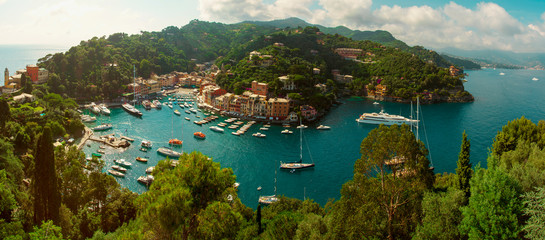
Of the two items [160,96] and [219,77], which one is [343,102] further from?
[160,96]

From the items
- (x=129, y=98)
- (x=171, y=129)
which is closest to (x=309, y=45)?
(x=129, y=98)

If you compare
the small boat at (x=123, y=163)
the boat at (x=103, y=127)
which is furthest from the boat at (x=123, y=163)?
the boat at (x=103, y=127)

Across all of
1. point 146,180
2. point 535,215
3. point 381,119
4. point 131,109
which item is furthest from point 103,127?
point 535,215

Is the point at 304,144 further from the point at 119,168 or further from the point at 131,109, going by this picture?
the point at 131,109

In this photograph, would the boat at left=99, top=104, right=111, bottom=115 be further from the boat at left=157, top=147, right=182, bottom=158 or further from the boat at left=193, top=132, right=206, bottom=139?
the boat at left=157, top=147, right=182, bottom=158

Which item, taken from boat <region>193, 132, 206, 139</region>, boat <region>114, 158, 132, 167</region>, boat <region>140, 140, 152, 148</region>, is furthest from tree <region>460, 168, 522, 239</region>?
boat <region>193, 132, 206, 139</region>
